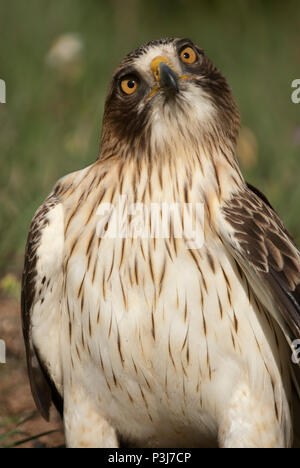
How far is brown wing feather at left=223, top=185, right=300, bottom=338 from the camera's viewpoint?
352 cm

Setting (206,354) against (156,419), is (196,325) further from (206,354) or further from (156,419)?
(156,419)

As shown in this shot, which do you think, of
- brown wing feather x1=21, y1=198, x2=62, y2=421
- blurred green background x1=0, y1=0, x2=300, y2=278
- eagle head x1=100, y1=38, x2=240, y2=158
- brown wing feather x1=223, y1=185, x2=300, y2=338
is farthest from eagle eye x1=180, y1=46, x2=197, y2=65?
blurred green background x1=0, y1=0, x2=300, y2=278

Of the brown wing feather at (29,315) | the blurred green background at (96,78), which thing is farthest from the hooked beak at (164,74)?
the blurred green background at (96,78)

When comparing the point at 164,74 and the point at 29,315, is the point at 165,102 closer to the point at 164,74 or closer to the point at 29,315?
the point at 164,74

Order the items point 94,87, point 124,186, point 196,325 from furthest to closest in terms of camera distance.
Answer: point 94,87 → point 124,186 → point 196,325

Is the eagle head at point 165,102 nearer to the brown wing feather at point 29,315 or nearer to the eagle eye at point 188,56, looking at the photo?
the eagle eye at point 188,56

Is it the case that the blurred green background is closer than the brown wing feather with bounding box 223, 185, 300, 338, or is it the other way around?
the brown wing feather with bounding box 223, 185, 300, 338

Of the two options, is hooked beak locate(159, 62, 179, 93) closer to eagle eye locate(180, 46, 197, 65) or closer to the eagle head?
the eagle head

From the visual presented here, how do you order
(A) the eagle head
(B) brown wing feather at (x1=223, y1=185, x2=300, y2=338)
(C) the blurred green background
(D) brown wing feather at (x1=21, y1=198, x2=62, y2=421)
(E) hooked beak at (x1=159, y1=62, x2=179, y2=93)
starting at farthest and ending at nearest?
1. (C) the blurred green background
2. (D) brown wing feather at (x1=21, y1=198, x2=62, y2=421)
3. (A) the eagle head
4. (E) hooked beak at (x1=159, y1=62, x2=179, y2=93)
5. (B) brown wing feather at (x1=223, y1=185, x2=300, y2=338)

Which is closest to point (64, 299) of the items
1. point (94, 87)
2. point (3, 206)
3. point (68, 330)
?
point (68, 330)

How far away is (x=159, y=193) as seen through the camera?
381 cm

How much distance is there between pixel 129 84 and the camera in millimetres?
3836

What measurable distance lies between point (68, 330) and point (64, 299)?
0.46 feet
